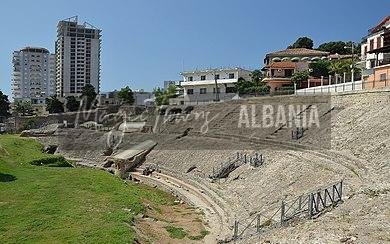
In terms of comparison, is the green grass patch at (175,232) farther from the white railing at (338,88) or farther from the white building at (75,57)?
the white building at (75,57)

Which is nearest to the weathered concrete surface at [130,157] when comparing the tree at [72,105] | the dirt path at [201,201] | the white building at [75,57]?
the dirt path at [201,201]

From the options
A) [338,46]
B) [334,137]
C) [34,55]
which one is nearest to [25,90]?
[34,55]

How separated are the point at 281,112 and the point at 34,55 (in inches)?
6493

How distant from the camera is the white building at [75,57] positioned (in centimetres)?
15262

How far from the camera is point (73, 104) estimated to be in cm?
9581

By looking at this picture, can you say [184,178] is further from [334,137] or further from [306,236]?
[306,236]

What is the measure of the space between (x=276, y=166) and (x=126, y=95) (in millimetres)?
64600

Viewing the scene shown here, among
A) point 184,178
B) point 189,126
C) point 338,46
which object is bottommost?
point 184,178

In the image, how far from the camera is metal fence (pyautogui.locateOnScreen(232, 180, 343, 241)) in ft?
59.7

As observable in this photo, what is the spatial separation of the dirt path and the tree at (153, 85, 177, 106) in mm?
35060

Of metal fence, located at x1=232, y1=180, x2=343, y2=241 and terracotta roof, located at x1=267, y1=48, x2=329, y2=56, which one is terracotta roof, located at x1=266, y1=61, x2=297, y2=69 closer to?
terracotta roof, located at x1=267, y1=48, x2=329, y2=56

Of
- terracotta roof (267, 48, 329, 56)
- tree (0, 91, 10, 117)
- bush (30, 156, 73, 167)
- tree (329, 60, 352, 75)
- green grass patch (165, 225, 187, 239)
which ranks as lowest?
green grass patch (165, 225, 187, 239)

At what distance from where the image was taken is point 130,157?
150 feet

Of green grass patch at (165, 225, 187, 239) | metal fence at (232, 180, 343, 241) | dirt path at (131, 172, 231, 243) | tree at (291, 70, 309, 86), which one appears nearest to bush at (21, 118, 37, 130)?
dirt path at (131, 172, 231, 243)
